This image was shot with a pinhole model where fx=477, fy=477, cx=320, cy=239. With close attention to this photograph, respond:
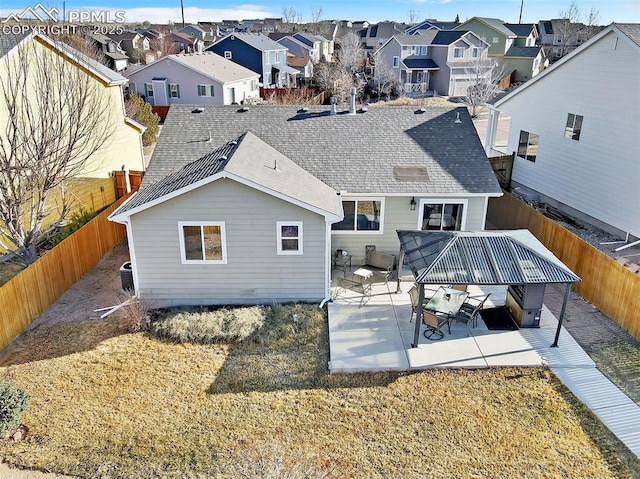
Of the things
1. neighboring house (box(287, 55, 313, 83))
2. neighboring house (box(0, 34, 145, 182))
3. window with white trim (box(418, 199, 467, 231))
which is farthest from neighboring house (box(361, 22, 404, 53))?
window with white trim (box(418, 199, 467, 231))

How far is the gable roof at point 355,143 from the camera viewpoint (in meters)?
15.7

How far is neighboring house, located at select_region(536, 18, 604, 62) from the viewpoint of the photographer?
271 ft

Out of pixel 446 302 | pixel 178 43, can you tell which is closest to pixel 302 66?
pixel 178 43

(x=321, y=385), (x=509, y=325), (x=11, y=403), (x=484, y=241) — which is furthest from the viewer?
(x=509, y=325)

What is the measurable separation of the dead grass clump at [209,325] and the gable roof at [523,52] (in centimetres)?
6329

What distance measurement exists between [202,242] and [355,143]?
6851 mm

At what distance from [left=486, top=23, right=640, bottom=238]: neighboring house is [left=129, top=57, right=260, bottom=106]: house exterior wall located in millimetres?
29343

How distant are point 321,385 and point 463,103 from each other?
45.9 meters

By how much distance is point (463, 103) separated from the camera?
5047cm

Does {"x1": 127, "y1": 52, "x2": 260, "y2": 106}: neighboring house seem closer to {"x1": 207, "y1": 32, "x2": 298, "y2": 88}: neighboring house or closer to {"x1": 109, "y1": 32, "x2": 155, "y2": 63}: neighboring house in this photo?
{"x1": 207, "y1": 32, "x2": 298, "y2": 88}: neighboring house

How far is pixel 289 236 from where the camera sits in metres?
13.6

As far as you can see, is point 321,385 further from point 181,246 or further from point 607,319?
point 607,319

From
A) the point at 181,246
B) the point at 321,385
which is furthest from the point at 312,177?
the point at 321,385

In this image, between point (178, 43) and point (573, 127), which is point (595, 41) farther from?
point (178, 43)
